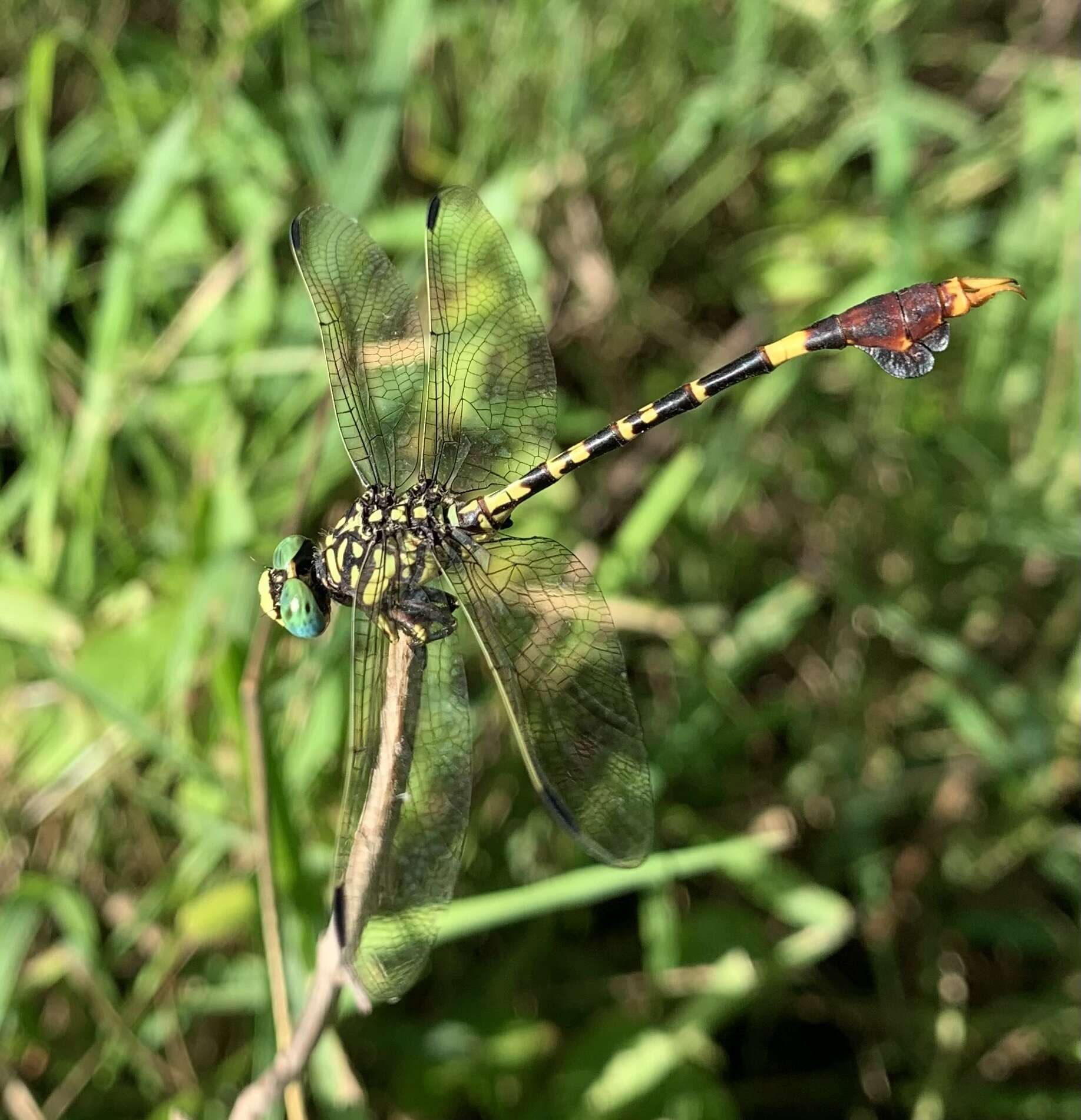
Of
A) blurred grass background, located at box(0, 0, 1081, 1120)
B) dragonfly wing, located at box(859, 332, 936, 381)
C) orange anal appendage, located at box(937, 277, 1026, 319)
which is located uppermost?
orange anal appendage, located at box(937, 277, 1026, 319)

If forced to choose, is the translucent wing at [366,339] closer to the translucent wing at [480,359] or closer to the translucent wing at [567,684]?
the translucent wing at [480,359]

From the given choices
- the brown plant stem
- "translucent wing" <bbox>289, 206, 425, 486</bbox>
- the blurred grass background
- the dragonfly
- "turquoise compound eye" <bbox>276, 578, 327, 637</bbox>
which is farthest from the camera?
the blurred grass background

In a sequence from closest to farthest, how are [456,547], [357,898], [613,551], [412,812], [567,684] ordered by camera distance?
[357,898] < [412,812] < [567,684] < [456,547] < [613,551]

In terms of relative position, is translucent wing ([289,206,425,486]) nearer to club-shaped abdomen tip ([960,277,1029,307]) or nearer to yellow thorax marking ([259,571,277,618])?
yellow thorax marking ([259,571,277,618])

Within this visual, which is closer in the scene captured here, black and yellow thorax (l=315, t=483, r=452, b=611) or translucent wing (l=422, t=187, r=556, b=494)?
black and yellow thorax (l=315, t=483, r=452, b=611)

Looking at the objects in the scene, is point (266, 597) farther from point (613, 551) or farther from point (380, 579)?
point (613, 551)

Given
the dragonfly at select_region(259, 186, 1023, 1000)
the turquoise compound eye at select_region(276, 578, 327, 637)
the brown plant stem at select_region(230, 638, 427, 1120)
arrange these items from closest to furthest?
the brown plant stem at select_region(230, 638, 427, 1120)
the dragonfly at select_region(259, 186, 1023, 1000)
the turquoise compound eye at select_region(276, 578, 327, 637)

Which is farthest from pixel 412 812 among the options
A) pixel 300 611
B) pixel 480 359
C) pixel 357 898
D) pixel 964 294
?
pixel 964 294

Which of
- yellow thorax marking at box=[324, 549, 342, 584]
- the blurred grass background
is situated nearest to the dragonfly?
yellow thorax marking at box=[324, 549, 342, 584]

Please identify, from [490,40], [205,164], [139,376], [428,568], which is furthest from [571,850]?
[490,40]
